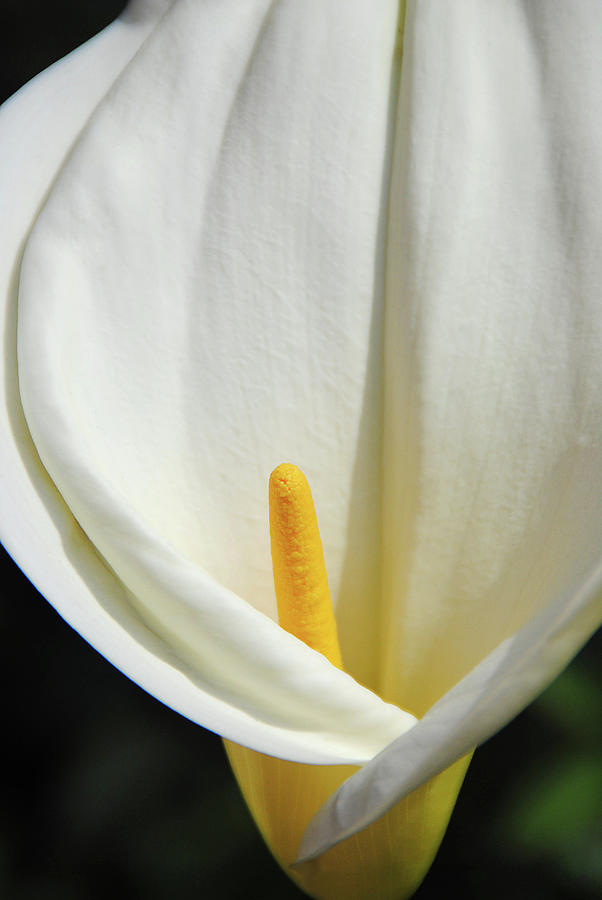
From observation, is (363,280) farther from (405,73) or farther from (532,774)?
(532,774)

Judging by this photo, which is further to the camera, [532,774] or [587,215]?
[532,774]

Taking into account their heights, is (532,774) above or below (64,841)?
below

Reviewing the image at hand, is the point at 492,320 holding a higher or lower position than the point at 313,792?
higher

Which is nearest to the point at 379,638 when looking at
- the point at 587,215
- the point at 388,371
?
the point at 388,371

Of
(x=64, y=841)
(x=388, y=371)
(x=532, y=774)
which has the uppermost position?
(x=388, y=371)

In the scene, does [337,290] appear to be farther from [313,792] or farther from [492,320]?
[313,792]

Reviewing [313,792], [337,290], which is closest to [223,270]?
[337,290]
